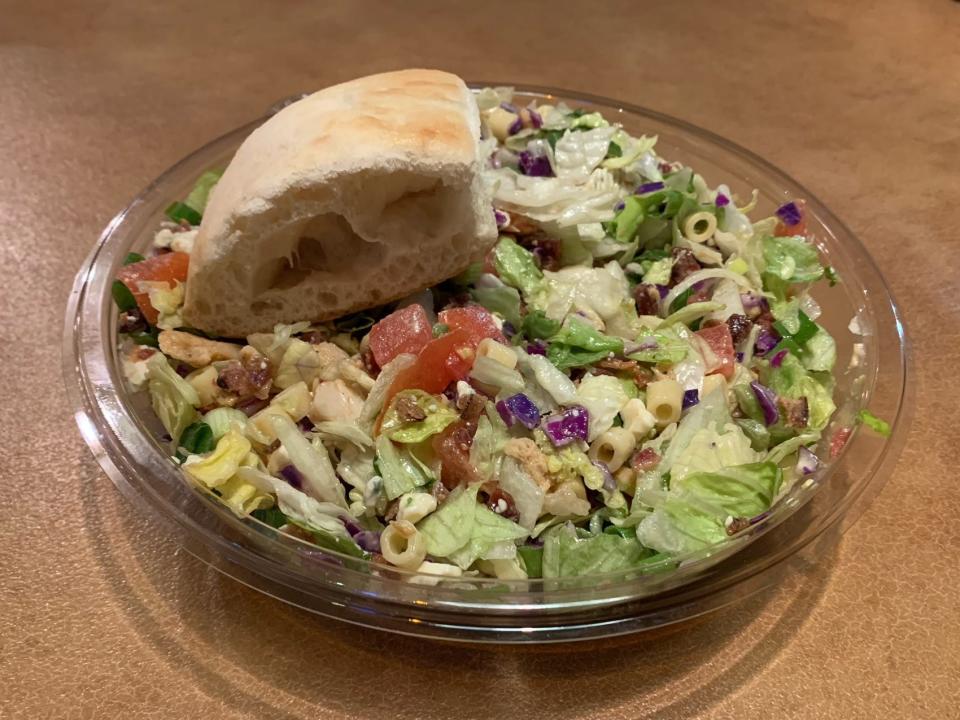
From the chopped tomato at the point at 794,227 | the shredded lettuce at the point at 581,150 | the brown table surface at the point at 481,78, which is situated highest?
the shredded lettuce at the point at 581,150

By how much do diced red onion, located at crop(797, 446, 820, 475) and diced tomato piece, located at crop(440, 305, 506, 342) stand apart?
556 mm

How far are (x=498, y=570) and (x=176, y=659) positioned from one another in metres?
0.51

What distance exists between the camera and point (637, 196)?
1.83 m

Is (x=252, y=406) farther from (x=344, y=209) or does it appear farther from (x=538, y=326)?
(x=538, y=326)

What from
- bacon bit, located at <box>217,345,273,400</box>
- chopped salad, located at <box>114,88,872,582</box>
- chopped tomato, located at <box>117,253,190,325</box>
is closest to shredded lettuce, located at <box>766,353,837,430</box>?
chopped salad, located at <box>114,88,872,582</box>

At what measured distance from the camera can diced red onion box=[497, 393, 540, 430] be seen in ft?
4.50

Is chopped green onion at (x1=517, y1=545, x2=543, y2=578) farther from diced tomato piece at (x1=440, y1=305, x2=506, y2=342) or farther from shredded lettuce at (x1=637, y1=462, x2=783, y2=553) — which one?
diced tomato piece at (x1=440, y1=305, x2=506, y2=342)

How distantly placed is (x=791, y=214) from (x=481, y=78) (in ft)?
4.36

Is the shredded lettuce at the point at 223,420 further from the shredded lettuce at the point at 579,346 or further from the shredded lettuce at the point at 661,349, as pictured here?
the shredded lettuce at the point at 661,349

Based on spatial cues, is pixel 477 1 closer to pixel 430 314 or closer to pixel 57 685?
pixel 430 314

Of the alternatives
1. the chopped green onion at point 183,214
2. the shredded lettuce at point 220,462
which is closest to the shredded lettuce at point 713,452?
the shredded lettuce at point 220,462

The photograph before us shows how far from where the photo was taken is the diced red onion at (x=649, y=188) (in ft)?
6.02

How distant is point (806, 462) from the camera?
136cm

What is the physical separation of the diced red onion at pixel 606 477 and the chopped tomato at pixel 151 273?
2.77ft
